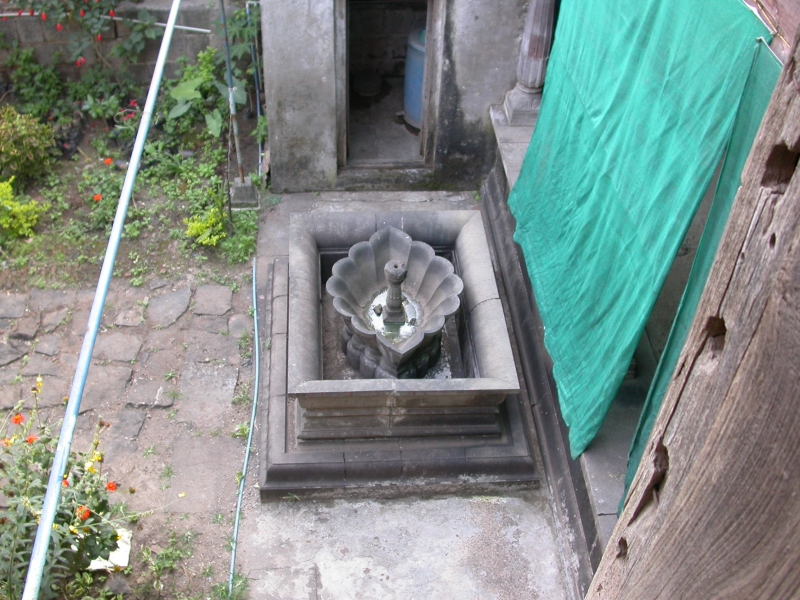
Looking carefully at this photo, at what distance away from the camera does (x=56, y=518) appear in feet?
13.3

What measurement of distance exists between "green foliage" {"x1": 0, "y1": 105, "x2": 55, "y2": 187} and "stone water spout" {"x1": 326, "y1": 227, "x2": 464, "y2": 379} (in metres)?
3.52

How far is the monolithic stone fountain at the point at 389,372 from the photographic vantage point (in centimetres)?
514

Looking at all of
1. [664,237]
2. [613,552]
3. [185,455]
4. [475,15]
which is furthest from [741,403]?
[475,15]

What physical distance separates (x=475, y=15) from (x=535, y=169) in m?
1.62

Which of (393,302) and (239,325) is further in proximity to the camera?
(239,325)

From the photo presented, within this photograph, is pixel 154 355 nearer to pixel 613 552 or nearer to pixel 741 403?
pixel 613 552

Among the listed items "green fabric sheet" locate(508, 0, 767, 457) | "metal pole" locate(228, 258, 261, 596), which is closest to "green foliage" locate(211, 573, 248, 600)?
"metal pole" locate(228, 258, 261, 596)

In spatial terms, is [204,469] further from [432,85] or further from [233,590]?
[432,85]

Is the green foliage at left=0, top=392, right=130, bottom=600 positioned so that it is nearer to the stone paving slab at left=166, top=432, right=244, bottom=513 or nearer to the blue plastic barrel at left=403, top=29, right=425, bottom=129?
the stone paving slab at left=166, top=432, right=244, bottom=513

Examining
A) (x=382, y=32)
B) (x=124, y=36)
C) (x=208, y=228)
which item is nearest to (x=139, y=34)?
(x=124, y=36)

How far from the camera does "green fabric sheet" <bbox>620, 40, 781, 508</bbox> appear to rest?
3000 mm

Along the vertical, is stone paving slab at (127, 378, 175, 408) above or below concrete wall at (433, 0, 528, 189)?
below

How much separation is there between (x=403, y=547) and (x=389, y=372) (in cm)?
120

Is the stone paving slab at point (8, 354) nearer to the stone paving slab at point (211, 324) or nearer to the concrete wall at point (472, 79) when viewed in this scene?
the stone paving slab at point (211, 324)
